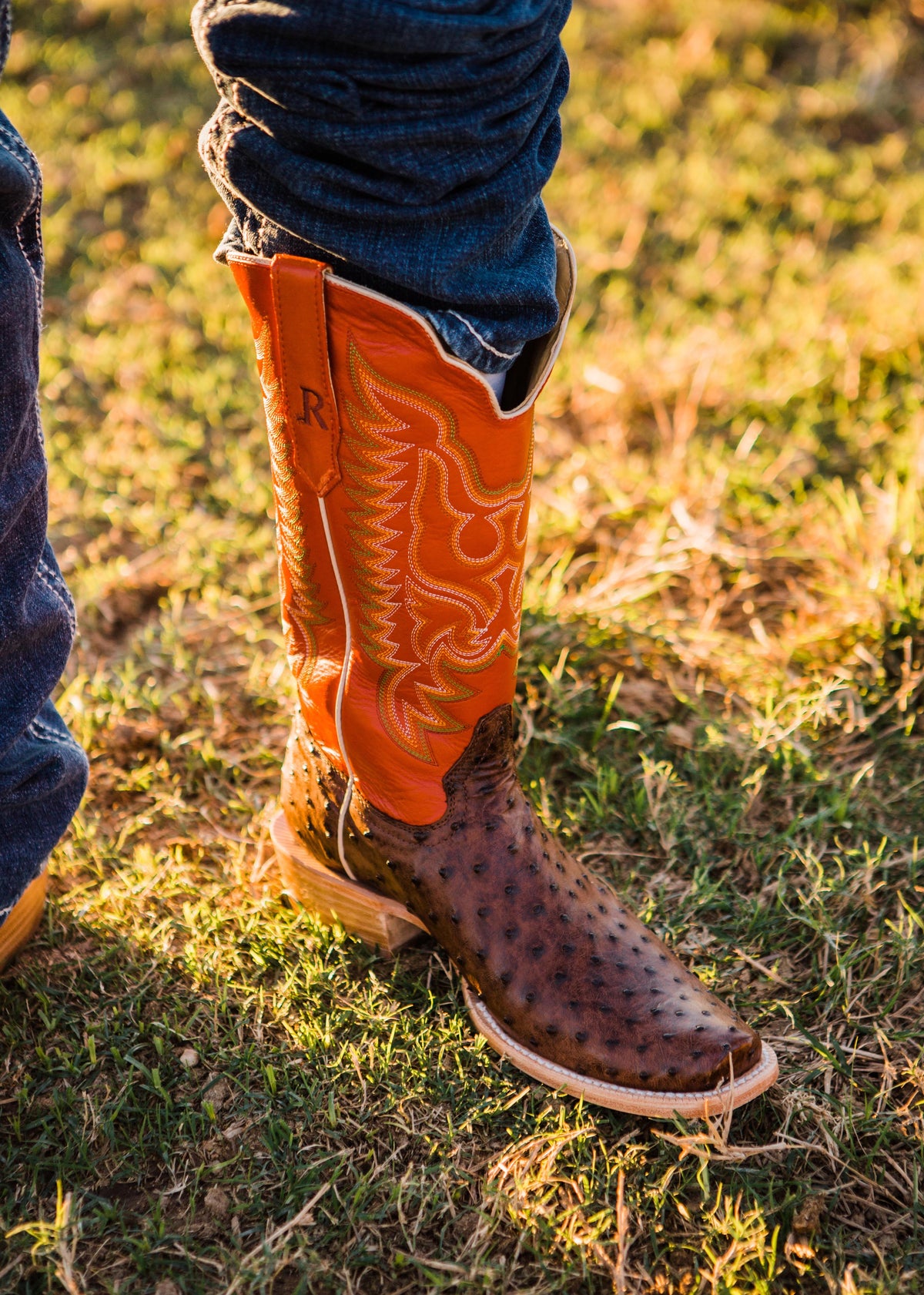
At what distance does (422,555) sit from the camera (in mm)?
1189

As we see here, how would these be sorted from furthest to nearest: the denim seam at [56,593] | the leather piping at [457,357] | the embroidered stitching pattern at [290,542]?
the denim seam at [56,593], the embroidered stitching pattern at [290,542], the leather piping at [457,357]

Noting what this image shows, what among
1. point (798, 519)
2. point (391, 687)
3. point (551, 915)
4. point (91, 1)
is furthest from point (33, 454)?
point (91, 1)

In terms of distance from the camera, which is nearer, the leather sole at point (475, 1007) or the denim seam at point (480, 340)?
the denim seam at point (480, 340)

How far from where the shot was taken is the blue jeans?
0.93 m

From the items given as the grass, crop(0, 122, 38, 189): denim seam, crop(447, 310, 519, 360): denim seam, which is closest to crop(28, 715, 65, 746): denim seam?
the grass

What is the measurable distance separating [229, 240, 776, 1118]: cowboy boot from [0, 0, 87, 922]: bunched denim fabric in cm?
23

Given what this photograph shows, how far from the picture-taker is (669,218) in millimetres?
3219

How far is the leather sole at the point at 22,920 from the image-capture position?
4.47 ft

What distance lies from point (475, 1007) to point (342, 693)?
43cm

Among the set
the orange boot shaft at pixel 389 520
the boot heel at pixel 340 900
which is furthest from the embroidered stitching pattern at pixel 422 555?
the boot heel at pixel 340 900

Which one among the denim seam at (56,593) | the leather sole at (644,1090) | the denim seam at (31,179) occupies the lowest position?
the leather sole at (644,1090)

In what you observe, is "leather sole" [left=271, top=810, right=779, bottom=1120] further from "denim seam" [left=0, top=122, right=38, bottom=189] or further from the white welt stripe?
"denim seam" [left=0, top=122, right=38, bottom=189]

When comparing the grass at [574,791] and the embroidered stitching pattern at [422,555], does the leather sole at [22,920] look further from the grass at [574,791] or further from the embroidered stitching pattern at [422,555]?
the embroidered stitching pattern at [422,555]

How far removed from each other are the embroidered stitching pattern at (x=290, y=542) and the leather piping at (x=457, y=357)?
0.08 metres
